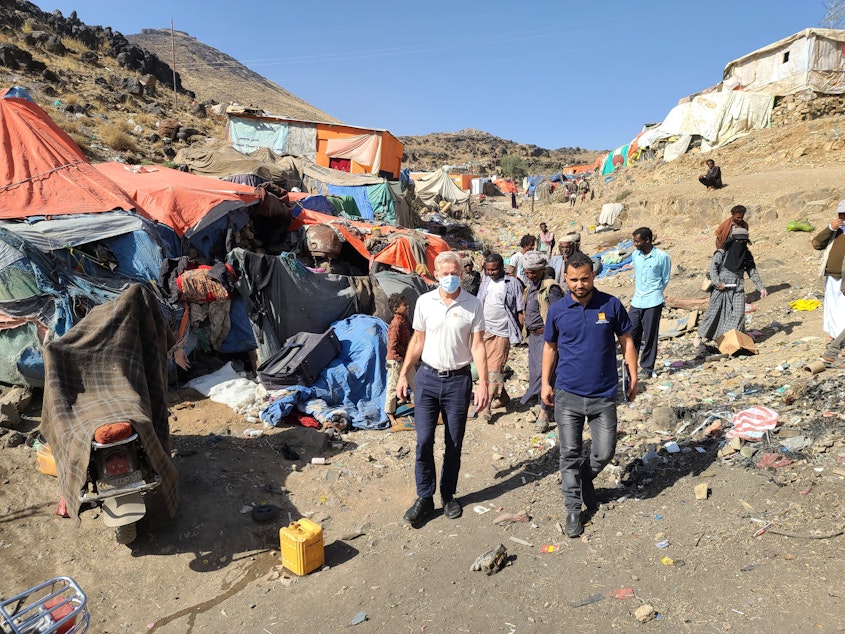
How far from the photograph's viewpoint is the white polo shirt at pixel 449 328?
3486 mm

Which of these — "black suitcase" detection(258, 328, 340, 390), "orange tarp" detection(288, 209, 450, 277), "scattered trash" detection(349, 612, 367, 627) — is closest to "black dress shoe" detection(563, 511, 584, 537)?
"scattered trash" detection(349, 612, 367, 627)

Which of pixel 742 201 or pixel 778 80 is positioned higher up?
pixel 778 80

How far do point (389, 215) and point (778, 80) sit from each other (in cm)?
1502

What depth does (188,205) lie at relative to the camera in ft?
25.0

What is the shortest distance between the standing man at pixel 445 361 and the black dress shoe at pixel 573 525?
827 millimetres

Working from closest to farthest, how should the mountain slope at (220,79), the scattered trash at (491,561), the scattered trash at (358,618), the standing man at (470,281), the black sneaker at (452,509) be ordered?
the scattered trash at (358,618) < the scattered trash at (491,561) < the black sneaker at (452,509) < the standing man at (470,281) < the mountain slope at (220,79)

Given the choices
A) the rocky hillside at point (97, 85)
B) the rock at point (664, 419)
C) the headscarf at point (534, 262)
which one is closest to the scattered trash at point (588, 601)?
the rock at point (664, 419)

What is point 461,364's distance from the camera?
138 inches

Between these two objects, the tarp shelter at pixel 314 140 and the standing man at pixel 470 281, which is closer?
the standing man at pixel 470 281

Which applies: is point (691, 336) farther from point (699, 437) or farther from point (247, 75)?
point (247, 75)

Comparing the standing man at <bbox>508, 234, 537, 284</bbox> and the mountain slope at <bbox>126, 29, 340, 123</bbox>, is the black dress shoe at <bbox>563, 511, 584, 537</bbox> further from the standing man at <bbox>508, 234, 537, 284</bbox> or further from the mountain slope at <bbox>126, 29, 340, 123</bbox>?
the mountain slope at <bbox>126, 29, 340, 123</bbox>

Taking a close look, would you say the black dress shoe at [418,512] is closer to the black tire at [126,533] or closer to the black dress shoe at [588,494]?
the black dress shoe at [588,494]

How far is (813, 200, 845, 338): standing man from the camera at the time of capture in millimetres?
4641

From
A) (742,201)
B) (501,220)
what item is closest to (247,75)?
(501,220)
